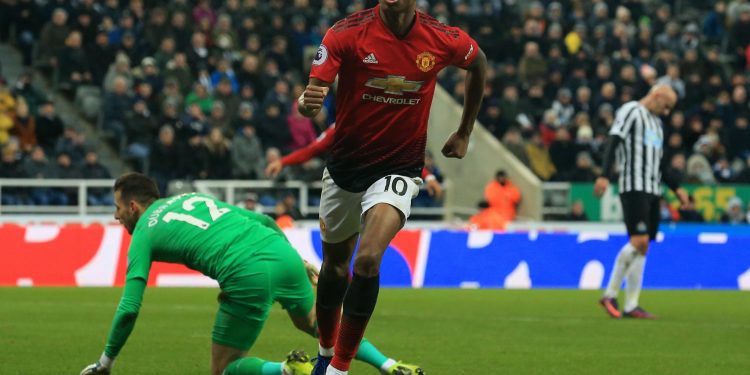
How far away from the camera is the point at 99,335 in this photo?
460 inches

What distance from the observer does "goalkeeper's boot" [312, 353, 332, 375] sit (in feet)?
26.5

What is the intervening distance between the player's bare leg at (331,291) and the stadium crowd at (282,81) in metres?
13.9

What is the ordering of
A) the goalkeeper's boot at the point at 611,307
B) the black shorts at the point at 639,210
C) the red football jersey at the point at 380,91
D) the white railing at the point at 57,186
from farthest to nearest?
the white railing at the point at 57,186
the goalkeeper's boot at the point at 611,307
the black shorts at the point at 639,210
the red football jersey at the point at 380,91

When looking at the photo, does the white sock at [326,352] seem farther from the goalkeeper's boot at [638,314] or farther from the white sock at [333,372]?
the goalkeeper's boot at [638,314]

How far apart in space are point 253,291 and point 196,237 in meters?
0.43

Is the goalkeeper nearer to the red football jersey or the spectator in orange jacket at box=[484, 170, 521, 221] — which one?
the red football jersey

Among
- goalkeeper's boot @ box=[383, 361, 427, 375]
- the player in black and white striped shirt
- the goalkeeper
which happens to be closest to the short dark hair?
the goalkeeper

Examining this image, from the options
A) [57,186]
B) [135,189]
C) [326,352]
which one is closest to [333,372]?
[326,352]

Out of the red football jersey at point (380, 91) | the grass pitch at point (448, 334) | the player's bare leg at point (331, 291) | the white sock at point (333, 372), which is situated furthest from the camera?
the grass pitch at point (448, 334)

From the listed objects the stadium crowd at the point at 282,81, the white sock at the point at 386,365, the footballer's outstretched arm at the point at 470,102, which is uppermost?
the footballer's outstretched arm at the point at 470,102

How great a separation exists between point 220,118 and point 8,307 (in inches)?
384

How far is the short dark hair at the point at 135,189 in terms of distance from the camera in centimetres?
771

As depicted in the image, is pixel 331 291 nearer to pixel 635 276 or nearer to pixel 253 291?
pixel 253 291

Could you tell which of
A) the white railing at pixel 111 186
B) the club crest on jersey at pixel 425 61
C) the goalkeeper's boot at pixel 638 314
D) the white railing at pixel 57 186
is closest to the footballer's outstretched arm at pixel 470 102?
the club crest on jersey at pixel 425 61
